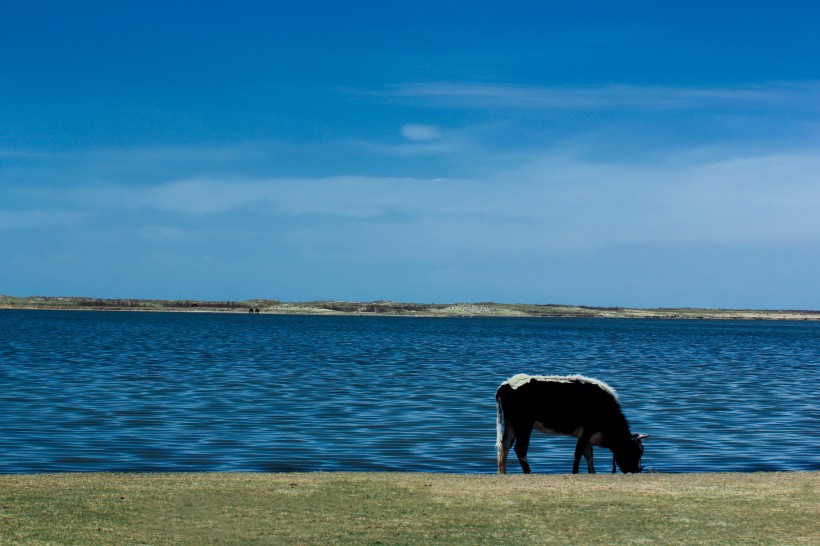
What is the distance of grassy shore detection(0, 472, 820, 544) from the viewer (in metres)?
9.54

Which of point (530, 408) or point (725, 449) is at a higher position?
point (530, 408)

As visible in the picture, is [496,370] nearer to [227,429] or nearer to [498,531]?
[227,429]

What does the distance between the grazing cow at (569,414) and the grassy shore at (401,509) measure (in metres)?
2.17

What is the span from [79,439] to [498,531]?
562 inches

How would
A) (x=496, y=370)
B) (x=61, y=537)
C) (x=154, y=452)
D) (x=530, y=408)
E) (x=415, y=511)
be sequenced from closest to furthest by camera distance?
1. (x=61, y=537)
2. (x=415, y=511)
3. (x=530, y=408)
4. (x=154, y=452)
5. (x=496, y=370)

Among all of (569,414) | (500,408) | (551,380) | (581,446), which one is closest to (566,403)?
(569,414)

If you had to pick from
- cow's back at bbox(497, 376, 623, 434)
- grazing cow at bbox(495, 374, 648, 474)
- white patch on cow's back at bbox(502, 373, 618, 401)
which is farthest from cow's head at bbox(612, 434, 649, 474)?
white patch on cow's back at bbox(502, 373, 618, 401)

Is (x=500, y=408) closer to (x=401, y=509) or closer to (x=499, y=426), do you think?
(x=499, y=426)

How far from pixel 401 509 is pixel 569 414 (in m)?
5.73

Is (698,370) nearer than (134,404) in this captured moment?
No

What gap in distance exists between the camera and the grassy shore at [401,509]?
31.3 ft

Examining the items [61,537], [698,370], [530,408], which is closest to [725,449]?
[530,408]

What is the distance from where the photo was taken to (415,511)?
35.7ft

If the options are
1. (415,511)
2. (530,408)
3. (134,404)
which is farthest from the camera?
(134,404)
